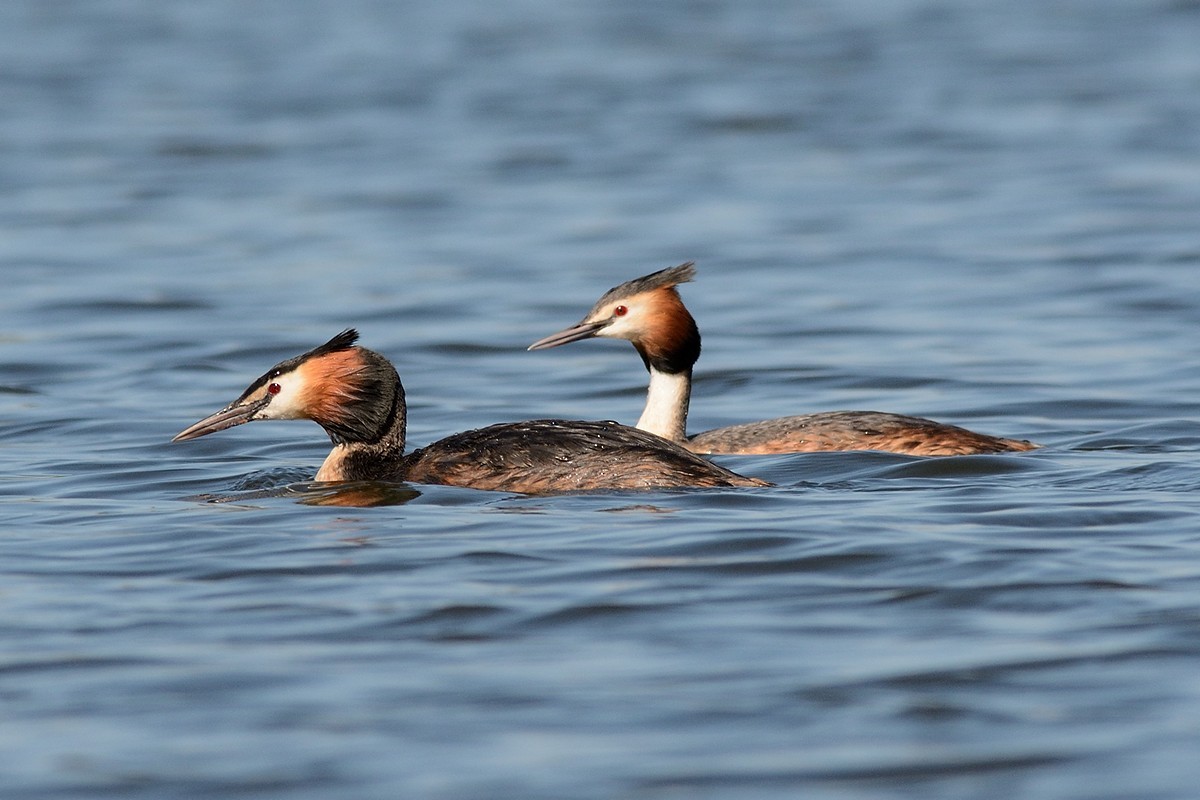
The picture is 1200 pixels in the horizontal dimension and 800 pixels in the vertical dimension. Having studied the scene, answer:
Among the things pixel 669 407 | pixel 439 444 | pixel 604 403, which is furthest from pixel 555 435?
pixel 604 403

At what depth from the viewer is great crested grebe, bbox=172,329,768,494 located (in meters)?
9.31

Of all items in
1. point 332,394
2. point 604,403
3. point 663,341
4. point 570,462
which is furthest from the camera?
point 604,403

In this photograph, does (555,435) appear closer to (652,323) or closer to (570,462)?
(570,462)

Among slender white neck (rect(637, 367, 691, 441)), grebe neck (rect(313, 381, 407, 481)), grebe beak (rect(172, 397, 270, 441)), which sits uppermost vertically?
grebe beak (rect(172, 397, 270, 441))

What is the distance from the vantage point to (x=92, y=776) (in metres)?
5.65

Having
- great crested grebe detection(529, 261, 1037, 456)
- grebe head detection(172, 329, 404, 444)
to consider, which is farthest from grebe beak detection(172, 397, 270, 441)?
great crested grebe detection(529, 261, 1037, 456)

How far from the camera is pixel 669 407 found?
11797mm

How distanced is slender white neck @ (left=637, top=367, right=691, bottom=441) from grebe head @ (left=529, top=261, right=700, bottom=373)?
6 cm

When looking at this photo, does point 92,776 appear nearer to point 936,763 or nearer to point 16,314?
point 936,763

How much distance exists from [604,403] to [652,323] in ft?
5.16

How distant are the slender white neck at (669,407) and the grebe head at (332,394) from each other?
2.12 m

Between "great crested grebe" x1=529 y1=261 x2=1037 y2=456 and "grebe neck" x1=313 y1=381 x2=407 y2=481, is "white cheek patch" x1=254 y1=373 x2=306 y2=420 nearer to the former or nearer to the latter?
"grebe neck" x1=313 y1=381 x2=407 y2=481

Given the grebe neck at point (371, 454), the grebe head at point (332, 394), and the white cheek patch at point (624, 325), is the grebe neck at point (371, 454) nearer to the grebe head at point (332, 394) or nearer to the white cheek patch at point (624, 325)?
the grebe head at point (332, 394)

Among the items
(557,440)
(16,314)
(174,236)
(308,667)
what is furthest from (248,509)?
(174,236)
